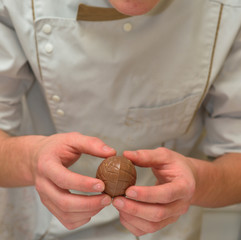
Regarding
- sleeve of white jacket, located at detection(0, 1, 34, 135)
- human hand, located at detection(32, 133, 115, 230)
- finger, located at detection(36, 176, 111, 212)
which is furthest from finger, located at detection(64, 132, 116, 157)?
sleeve of white jacket, located at detection(0, 1, 34, 135)

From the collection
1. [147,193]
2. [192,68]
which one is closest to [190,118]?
[192,68]

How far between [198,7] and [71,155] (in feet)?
2.02

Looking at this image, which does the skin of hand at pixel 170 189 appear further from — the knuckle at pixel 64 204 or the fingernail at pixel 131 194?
the knuckle at pixel 64 204

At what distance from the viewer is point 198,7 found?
1.06m

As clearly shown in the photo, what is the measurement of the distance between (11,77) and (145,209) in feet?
2.13

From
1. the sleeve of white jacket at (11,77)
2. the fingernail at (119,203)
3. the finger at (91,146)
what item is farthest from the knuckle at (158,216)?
the sleeve of white jacket at (11,77)

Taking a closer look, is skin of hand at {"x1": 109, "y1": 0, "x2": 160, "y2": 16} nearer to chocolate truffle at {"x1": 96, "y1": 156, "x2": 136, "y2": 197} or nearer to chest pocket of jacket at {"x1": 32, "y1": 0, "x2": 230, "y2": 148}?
chest pocket of jacket at {"x1": 32, "y1": 0, "x2": 230, "y2": 148}

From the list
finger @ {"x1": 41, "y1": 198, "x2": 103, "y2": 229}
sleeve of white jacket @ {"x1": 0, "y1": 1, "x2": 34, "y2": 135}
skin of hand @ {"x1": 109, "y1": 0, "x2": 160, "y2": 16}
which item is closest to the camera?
skin of hand @ {"x1": 109, "y1": 0, "x2": 160, "y2": 16}

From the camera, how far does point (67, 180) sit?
2.89 ft

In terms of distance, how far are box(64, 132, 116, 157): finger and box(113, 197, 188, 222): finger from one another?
0.44 ft

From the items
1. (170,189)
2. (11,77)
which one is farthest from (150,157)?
(11,77)

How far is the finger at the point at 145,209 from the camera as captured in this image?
0.90 metres

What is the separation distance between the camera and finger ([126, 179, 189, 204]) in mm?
871

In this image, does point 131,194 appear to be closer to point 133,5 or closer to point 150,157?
point 150,157
